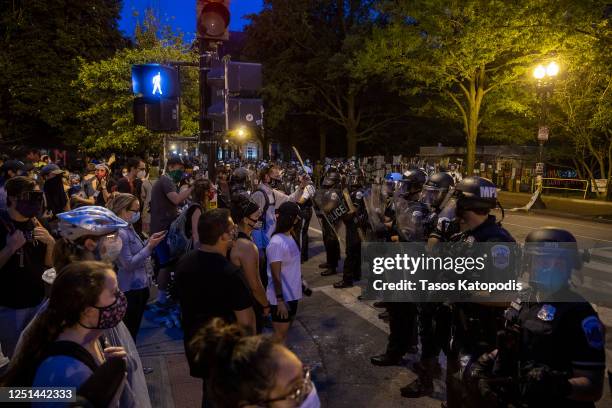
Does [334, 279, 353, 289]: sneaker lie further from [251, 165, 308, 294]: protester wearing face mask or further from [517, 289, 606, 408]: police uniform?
[517, 289, 606, 408]: police uniform

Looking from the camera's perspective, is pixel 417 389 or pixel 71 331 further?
pixel 417 389

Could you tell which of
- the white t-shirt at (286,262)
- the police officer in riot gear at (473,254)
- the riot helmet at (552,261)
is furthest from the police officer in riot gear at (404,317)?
the riot helmet at (552,261)

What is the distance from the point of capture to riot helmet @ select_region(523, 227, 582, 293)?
2514 mm

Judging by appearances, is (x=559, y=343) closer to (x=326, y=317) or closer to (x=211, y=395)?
(x=211, y=395)

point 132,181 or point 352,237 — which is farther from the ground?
point 132,181

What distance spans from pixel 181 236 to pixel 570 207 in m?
19.2

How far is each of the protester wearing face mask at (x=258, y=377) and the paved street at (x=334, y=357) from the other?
284 cm

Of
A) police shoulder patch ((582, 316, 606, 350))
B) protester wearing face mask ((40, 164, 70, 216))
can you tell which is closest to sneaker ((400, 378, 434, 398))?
police shoulder patch ((582, 316, 606, 350))

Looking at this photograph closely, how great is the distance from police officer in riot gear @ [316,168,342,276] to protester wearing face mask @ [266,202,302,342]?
348 cm

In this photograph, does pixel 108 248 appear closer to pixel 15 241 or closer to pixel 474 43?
pixel 15 241

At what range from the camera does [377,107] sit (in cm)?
3419

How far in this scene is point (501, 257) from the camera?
3.44 metres

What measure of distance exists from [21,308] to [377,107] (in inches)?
1271

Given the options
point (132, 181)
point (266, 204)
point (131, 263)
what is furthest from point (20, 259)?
point (132, 181)
